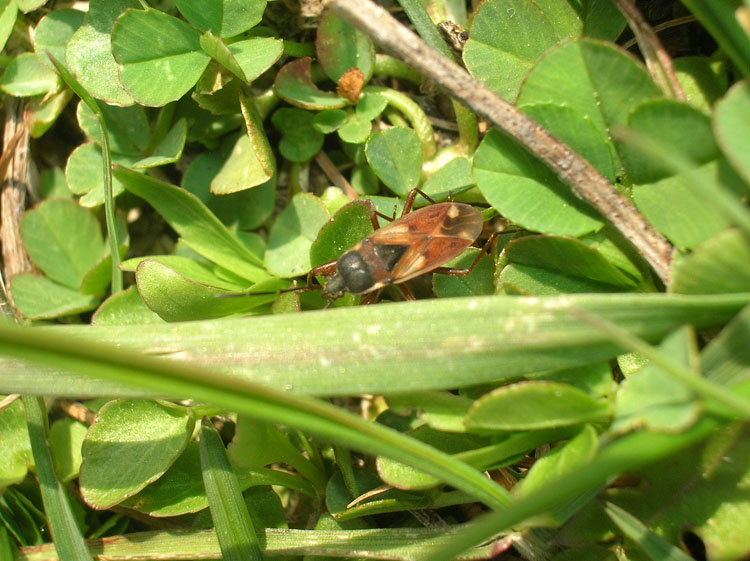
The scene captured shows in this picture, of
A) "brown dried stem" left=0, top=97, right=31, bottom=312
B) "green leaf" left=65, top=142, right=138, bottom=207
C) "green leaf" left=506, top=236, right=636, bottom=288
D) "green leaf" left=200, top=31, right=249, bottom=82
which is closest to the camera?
"green leaf" left=506, top=236, right=636, bottom=288

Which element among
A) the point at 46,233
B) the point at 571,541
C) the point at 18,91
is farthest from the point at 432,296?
the point at 18,91

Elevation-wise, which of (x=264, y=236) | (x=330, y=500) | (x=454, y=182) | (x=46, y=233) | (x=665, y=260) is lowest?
(x=330, y=500)

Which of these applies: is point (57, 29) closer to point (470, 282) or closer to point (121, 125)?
point (121, 125)

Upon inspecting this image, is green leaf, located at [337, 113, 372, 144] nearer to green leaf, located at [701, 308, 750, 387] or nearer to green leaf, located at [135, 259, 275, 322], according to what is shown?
green leaf, located at [135, 259, 275, 322]

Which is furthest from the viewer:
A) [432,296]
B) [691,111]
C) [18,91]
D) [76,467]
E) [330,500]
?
[18,91]

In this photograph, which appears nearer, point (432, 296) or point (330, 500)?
point (330, 500)

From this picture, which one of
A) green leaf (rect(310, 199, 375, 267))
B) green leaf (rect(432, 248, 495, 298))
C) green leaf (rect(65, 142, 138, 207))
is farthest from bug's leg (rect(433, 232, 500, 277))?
green leaf (rect(65, 142, 138, 207))

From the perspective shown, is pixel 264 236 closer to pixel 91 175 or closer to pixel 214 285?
pixel 214 285

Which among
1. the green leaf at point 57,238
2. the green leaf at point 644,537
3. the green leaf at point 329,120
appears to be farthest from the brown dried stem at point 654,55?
the green leaf at point 57,238
